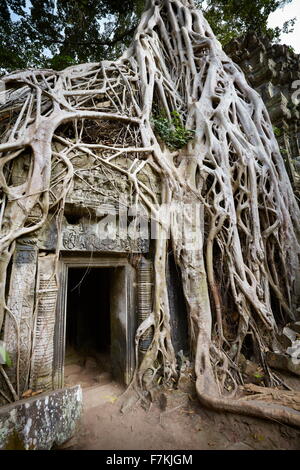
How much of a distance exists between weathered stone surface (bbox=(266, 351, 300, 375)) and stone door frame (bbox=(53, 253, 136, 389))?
5.79 feet

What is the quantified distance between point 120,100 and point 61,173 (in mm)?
1868

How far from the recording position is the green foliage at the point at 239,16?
658 centimetres

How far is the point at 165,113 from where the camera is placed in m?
3.84

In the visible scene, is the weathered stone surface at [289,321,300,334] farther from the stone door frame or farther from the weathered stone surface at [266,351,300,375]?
the stone door frame

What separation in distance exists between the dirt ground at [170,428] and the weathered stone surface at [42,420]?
9.4 inches

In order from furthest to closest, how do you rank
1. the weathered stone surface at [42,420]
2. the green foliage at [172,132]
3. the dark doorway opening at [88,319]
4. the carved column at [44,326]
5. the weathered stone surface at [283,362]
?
the dark doorway opening at [88,319]
the green foliage at [172,132]
the weathered stone surface at [283,362]
the carved column at [44,326]
the weathered stone surface at [42,420]

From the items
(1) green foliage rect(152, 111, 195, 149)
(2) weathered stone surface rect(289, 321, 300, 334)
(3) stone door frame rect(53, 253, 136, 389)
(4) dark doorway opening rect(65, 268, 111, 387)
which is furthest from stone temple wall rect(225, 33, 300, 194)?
(4) dark doorway opening rect(65, 268, 111, 387)

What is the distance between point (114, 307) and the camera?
10.4 feet

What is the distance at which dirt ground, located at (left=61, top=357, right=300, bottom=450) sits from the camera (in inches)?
71.8

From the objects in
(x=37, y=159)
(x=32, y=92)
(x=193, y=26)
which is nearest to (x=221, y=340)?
(x=37, y=159)

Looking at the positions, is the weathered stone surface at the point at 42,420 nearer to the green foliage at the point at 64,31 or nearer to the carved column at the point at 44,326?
the carved column at the point at 44,326

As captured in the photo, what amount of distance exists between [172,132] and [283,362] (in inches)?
140

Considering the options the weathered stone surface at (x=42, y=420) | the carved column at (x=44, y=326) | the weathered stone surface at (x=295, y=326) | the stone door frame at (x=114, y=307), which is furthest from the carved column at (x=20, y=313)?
the weathered stone surface at (x=295, y=326)

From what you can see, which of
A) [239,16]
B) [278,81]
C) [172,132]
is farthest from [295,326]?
[239,16]
